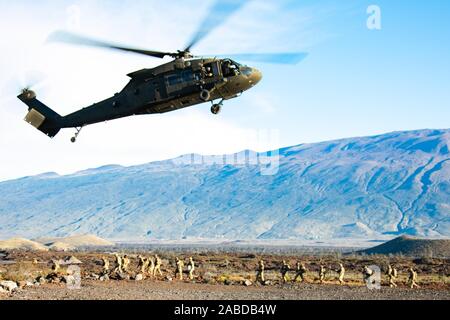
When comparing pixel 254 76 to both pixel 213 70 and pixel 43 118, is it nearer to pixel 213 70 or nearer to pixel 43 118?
pixel 213 70

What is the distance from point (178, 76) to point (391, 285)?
44.8 feet

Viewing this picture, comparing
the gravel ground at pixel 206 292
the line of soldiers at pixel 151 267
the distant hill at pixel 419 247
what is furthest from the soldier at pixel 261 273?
the distant hill at pixel 419 247

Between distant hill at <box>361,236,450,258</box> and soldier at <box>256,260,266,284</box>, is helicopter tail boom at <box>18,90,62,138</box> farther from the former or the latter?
distant hill at <box>361,236,450,258</box>

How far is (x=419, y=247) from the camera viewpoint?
96750mm

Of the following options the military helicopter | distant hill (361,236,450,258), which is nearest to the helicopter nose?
the military helicopter

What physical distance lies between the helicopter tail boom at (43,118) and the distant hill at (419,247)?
5682cm

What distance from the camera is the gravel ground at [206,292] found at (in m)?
25.4

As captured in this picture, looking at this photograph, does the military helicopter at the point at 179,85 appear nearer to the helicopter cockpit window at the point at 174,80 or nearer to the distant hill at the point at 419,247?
the helicopter cockpit window at the point at 174,80

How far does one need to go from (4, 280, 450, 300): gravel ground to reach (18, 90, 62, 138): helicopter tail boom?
9.54 metres

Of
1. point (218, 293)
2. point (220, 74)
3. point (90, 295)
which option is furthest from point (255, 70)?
point (90, 295)

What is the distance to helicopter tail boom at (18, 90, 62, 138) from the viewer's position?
3809 cm
